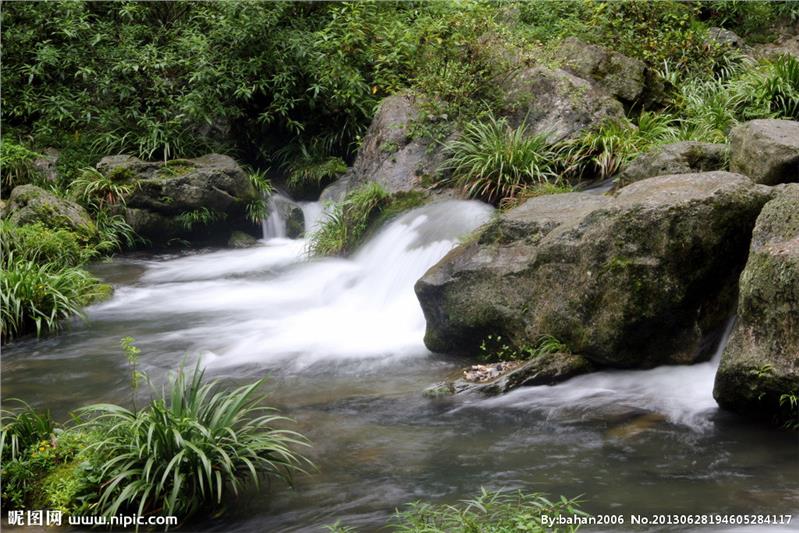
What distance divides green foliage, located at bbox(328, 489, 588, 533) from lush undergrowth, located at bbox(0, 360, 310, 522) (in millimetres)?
775

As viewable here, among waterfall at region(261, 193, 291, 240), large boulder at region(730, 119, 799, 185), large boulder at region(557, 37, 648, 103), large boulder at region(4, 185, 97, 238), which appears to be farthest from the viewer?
waterfall at region(261, 193, 291, 240)

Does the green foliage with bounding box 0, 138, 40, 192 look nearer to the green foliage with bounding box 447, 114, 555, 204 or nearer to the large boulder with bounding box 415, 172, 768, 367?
the green foliage with bounding box 447, 114, 555, 204

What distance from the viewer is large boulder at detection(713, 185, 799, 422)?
540 centimetres

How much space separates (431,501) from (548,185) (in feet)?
18.8

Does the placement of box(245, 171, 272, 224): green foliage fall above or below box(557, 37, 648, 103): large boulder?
below

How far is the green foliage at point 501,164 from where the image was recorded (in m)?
10.3

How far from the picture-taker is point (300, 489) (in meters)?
5.07

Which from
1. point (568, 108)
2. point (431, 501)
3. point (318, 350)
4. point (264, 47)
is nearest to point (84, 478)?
point (431, 501)

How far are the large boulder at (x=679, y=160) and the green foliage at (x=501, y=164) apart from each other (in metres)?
1.73

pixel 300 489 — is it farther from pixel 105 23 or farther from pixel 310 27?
pixel 105 23

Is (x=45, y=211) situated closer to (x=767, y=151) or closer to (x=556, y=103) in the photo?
(x=556, y=103)

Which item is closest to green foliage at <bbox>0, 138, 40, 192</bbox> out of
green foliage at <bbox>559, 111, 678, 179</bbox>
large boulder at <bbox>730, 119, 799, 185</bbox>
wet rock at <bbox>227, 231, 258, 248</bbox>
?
wet rock at <bbox>227, 231, 258, 248</bbox>

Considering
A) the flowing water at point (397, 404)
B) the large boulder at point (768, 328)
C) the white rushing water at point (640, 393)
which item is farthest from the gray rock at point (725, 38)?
the large boulder at point (768, 328)

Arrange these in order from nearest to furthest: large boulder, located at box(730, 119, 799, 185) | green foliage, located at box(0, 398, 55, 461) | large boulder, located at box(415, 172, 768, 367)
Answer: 1. green foliage, located at box(0, 398, 55, 461)
2. large boulder, located at box(415, 172, 768, 367)
3. large boulder, located at box(730, 119, 799, 185)
